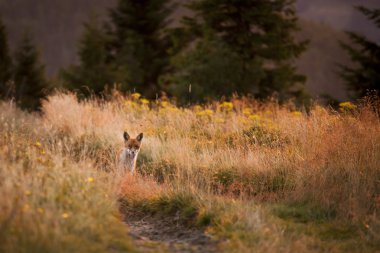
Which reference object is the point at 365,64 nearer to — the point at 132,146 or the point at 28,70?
the point at 132,146

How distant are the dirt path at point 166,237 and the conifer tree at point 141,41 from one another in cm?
2197

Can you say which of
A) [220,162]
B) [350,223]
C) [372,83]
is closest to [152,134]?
[220,162]

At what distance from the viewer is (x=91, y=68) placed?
27.2 m

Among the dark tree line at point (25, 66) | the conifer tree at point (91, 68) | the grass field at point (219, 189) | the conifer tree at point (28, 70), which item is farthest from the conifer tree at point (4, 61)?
the grass field at point (219, 189)

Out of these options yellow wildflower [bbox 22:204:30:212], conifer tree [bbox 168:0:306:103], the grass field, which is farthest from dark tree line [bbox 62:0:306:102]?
yellow wildflower [bbox 22:204:30:212]

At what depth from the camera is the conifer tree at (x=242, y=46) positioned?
20.6 m

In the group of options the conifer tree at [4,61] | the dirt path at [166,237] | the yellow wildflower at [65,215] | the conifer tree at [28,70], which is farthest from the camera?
the conifer tree at [28,70]

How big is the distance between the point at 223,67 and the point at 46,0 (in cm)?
8145

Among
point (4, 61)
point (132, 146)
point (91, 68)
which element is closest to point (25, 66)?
point (4, 61)

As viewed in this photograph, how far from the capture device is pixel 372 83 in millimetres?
19266

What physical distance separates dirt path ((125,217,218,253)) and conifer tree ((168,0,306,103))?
568 inches

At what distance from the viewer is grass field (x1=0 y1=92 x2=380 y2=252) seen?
4750mm

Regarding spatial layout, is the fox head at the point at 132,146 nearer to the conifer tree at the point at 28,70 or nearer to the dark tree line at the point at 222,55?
the dark tree line at the point at 222,55

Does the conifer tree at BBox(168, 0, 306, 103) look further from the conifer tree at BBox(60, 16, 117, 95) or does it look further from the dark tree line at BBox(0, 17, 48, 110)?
the dark tree line at BBox(0, 17, 48, 110)
